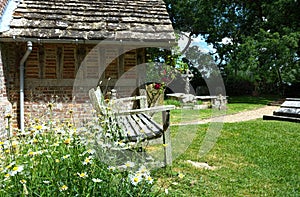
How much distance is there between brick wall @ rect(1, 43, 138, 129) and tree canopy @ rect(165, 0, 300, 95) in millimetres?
13495

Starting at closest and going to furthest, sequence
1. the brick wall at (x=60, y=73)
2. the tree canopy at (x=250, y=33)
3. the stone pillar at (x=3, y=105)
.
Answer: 1. the stone pillar at (x=3, y=105)
2. the brick wall at (x=60, y=73)
3. the tree canopy at (x=250, y=33)

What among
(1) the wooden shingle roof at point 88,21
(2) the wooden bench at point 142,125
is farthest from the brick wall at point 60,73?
(2) the wooden bench at point 142,125

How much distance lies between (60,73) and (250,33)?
17.7 metres

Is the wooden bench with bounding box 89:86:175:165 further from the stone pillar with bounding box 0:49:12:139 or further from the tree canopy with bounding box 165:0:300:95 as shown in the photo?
the tree canopy with bounding box 165:0:300:95

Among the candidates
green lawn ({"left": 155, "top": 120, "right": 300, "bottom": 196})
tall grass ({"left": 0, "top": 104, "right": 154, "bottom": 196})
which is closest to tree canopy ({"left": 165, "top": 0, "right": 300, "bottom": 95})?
green lawn ({"left": 155, "top": 120, "right": 300, "bottom": 196})

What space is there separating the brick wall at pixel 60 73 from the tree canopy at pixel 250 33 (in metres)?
13.5

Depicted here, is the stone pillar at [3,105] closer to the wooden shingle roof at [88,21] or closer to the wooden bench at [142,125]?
the wooden shingle roof at [88,21]

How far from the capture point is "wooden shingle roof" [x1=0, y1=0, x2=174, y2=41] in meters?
6.17

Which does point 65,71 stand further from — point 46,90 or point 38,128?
point 38,128

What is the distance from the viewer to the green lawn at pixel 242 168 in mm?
3771

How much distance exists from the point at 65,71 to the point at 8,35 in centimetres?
134

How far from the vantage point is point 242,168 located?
4.67 meters

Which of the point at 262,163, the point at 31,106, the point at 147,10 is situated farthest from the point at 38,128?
the point at 147,10

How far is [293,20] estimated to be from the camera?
64.8ft
